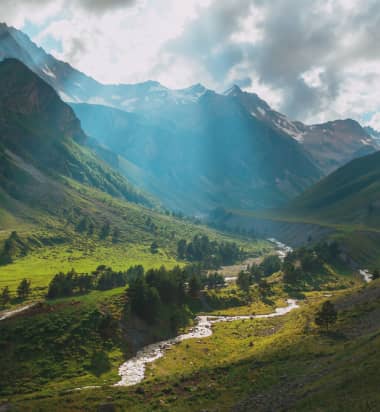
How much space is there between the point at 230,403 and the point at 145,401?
48.9 ft

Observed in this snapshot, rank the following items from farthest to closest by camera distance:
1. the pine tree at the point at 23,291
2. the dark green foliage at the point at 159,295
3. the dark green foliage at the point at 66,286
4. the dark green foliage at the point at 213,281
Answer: the dark green foliage at the point at 213,281 → the pine tree at the point at 23,291 → the dark green foliage at the point at 66,286 → the dark green foliage at the point at 159,295

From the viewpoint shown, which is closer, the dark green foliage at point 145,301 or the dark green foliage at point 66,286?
the dark green foliage at point 145,301

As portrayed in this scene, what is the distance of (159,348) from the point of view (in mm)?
92375

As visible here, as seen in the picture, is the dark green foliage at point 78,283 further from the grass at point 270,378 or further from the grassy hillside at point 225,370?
the grass at point 270,378

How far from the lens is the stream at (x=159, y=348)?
72.8 m

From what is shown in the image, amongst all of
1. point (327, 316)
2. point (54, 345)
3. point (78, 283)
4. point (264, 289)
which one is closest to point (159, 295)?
point (54, 345)

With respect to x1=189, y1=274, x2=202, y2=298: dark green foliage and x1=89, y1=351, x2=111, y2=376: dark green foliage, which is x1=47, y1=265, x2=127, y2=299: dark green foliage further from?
x1=89, y1=351, x2=111, y2=376: dark green foliage

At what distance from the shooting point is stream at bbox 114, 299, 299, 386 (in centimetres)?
7281

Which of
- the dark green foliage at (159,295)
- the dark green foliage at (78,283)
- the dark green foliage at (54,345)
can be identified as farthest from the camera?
the dark green foliage at (78,283)

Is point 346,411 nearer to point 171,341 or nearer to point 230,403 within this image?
point 230,403

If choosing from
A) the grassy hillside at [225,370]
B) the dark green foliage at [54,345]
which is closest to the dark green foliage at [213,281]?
the grassy hillside at [225,370]

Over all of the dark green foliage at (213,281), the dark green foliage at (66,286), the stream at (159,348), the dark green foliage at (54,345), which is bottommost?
the stream at (159,348)

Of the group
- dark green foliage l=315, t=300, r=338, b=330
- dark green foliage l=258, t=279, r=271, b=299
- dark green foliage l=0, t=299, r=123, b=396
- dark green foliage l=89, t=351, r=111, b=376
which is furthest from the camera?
dark green foliage l=258, t=279, r=271, b=299

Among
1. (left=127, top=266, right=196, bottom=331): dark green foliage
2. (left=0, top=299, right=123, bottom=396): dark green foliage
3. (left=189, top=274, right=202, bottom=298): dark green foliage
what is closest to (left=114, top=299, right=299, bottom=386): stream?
(left=0, top=299, right=123, bottom=396): dark green foliage
